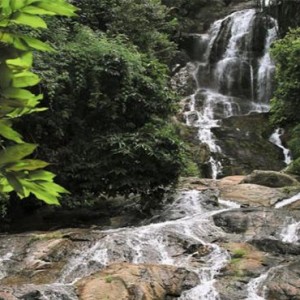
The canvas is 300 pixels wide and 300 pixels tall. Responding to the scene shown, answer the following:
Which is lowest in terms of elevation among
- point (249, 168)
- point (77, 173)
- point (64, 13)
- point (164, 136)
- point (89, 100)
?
point (249, 168)

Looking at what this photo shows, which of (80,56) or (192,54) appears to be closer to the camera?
(80,56)

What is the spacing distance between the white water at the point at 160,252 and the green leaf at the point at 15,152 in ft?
24.3

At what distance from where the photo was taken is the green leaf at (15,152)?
0.92 metres

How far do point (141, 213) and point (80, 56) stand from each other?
157 inches

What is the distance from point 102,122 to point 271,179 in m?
6.07

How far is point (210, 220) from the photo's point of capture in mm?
11406

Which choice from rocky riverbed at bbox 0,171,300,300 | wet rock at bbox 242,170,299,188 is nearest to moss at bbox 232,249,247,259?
rocky riverbed at bbox 0,171,300,300

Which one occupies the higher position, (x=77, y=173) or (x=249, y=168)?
(x=77, y=173)

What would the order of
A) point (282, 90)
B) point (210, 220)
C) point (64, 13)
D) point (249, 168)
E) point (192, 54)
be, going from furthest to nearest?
1. point (192, 54)
2. point (249, 168)
3. point (282, 90)
4. point (210, 220)
5. point (64, 13)

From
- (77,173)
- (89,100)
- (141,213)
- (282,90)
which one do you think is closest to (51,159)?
(77,173)

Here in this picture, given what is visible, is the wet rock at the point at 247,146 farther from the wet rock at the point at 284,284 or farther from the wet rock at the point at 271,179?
the wet rock at the point at 284,284

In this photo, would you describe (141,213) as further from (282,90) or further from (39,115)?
(282,90)

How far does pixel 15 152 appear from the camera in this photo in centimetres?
93

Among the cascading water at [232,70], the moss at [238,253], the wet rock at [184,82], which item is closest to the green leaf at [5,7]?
the moss at [238,253]
